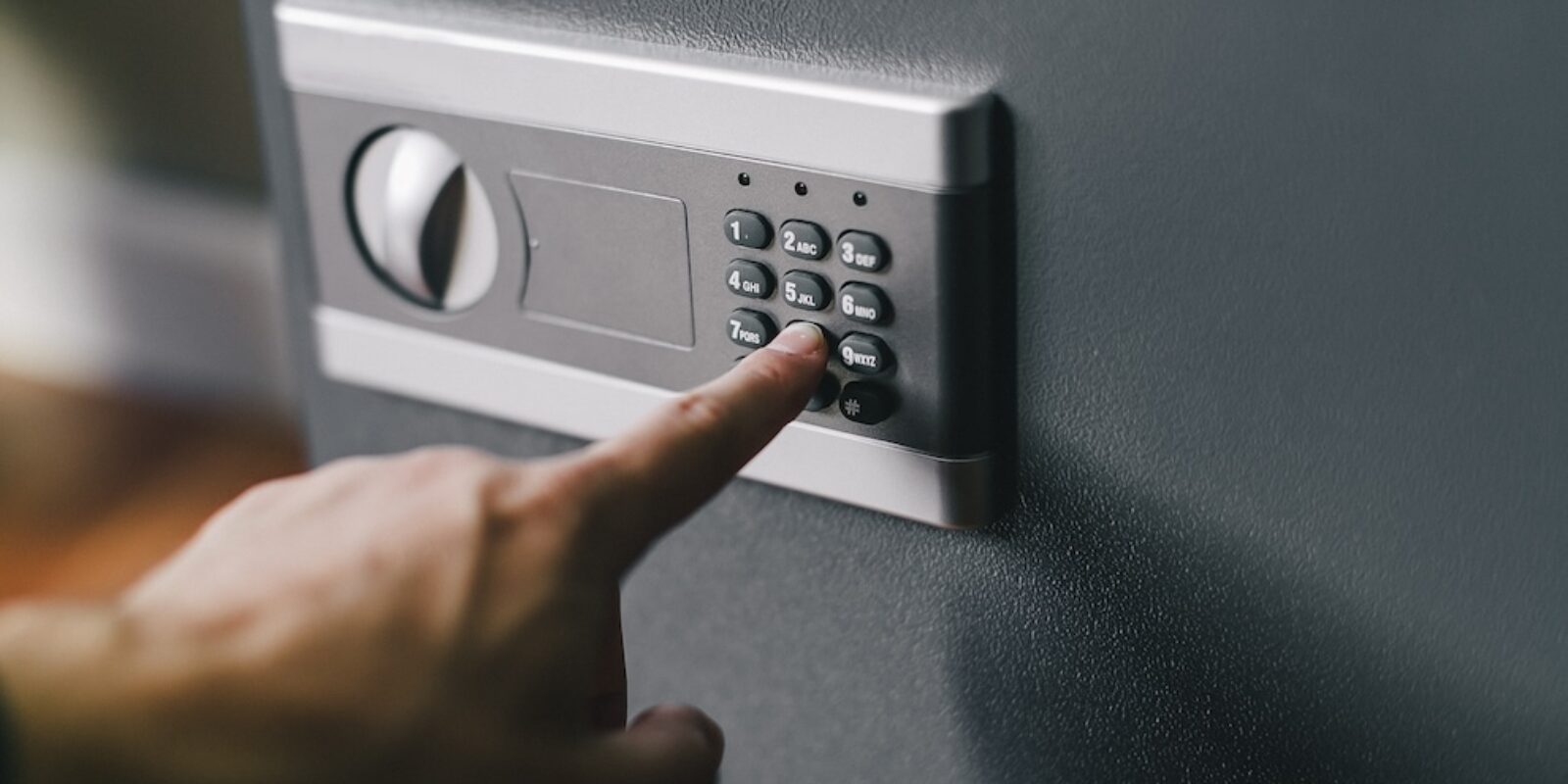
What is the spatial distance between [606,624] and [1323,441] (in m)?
0.14

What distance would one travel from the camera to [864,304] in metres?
0.34

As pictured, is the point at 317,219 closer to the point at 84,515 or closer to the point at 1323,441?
the point at 1323,441

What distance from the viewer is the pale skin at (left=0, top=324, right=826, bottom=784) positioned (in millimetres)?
258

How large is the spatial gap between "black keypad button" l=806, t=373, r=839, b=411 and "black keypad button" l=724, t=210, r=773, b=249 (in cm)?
3

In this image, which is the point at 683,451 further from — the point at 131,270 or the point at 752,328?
the point at 131,270

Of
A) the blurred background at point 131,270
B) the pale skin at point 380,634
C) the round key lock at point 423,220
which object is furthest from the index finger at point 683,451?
the blurred background at point 131,270

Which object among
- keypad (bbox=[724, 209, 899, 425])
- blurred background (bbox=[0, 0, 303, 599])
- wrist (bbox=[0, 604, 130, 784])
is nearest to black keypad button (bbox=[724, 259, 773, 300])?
keypad (bbox=[724, 209, 899, 425])

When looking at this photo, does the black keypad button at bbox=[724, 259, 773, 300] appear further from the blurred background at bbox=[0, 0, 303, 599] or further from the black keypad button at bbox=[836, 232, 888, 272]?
the blurred background at bbox=[0, 0, 303, 599]

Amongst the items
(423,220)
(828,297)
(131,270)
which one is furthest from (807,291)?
(131,270)

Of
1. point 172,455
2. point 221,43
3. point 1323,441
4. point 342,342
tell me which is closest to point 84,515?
point 172,455

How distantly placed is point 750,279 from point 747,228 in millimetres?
12

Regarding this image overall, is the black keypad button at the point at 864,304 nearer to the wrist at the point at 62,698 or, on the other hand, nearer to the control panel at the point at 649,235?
the control panel at the point at 649,235

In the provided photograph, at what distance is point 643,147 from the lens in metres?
0.36

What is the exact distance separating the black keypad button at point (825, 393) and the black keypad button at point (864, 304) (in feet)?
0.06
